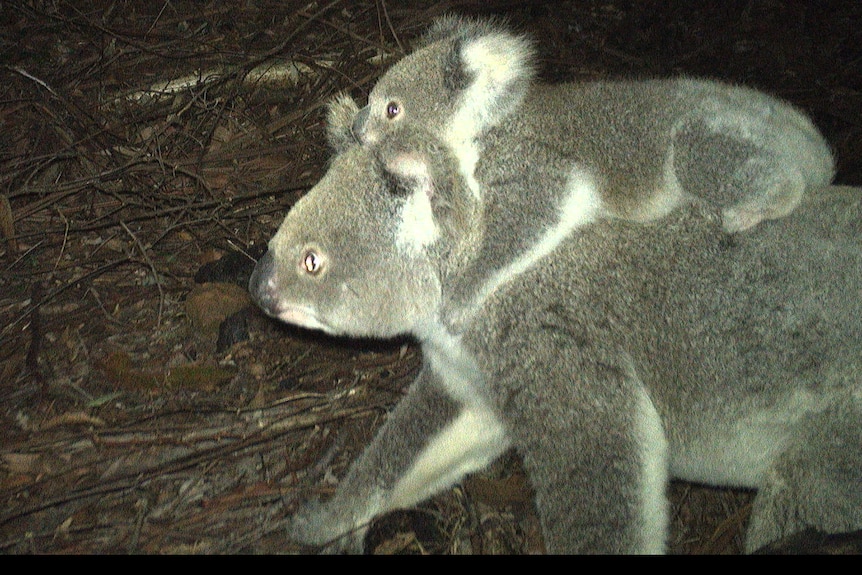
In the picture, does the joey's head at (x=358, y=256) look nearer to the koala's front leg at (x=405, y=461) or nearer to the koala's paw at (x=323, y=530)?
the koala's front leg at (x=405, y=461)

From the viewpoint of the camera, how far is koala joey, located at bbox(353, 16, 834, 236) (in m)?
2.63

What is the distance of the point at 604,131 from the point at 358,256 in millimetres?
970

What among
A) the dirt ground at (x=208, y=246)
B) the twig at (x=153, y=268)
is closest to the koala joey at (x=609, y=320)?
the dirt ground at (x=208, y=246)

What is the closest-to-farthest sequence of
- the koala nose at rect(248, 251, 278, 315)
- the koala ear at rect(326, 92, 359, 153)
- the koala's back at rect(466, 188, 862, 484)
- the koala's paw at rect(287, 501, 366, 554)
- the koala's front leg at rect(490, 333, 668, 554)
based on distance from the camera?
the koala's front leg at rect(490, 333, 668, 554) → the koala's back at rect(466, 188, 862, 484) → the koala nose at rect(248, 251, 278, 315) → the koala ear at rect(326, 92, 359, 153) → the koala's paw at rect(287, 501, 366, 554)

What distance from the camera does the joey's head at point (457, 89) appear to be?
2639 millimetres

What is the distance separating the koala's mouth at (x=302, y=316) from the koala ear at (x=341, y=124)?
617 mm

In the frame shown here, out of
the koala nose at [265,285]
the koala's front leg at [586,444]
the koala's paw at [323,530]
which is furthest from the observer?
the koala's paw at [323,530]

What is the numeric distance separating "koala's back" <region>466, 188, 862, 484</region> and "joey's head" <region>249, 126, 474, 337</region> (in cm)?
26

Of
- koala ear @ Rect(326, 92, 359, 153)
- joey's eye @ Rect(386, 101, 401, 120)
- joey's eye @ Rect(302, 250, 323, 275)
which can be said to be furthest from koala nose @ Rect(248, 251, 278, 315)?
joey's eye @ Rect(386, 101, 401, 120)

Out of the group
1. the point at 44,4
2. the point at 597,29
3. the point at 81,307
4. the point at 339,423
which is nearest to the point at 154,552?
the point at 339,423

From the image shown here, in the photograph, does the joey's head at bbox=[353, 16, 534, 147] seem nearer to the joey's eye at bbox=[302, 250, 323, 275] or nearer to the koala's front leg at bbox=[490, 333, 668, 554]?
the joey's eye at bbox=[302, 250, 323, 275]

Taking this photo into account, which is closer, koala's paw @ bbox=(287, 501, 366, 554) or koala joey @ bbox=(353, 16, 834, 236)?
koala joey @ bbox=(353, 16, 834, 236)

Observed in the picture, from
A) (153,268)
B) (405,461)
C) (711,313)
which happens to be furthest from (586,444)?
(153,268)

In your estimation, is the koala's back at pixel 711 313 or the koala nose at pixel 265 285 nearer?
the koala's back at pixel 711 313
